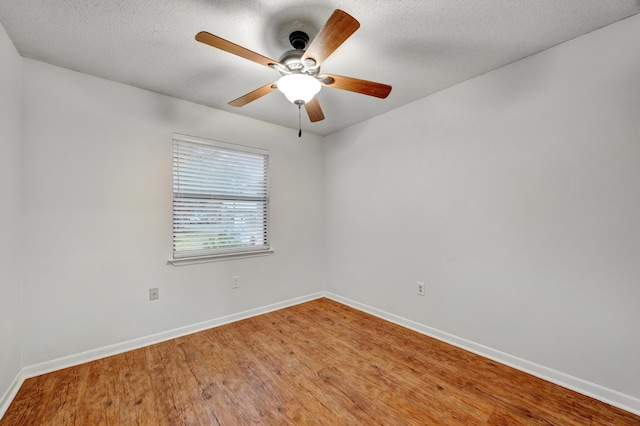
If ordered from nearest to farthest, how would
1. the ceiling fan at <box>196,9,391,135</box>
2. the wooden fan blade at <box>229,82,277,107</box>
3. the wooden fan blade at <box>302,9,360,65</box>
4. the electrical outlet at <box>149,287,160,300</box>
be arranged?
the wooden fan blade at <box>302,9,360,65</box> < the ceiling fan at <box>196,9,391,135</box> < the wooden fan blade at <box>229,82,277,107</box> < the electrical outlet at <box>149,287,160,300</box>

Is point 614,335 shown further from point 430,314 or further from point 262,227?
point 262,227

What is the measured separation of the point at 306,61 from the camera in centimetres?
153

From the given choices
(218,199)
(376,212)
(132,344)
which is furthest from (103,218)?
(376,212)

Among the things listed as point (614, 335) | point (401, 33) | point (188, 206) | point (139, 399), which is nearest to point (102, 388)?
point (139, 399)

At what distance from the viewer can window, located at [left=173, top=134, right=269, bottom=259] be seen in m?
2.68

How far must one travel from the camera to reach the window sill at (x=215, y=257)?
2.63m

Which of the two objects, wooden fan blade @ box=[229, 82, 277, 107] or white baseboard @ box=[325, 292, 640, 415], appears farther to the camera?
wooden fan blade @ box=[229, 82, 277, 107]

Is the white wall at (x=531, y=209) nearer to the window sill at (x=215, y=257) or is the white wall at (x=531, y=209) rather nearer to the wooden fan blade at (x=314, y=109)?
the wooden fan blade at (x=314, y=109)

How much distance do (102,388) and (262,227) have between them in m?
1.93

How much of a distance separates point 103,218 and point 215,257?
102 centimetres

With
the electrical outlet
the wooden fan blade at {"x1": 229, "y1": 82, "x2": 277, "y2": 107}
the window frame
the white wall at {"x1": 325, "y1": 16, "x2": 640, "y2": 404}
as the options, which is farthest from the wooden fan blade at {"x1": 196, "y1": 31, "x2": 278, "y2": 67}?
the electrical outlet

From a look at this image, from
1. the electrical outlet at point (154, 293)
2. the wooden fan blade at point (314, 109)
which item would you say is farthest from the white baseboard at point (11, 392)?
the wooden fan blade at point (314, 109)

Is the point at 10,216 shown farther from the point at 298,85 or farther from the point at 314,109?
the point at 314,109

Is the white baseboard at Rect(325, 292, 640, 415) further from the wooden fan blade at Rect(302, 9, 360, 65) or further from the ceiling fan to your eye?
the wooden fan blade at Rect(302, 9, 360, 65)
